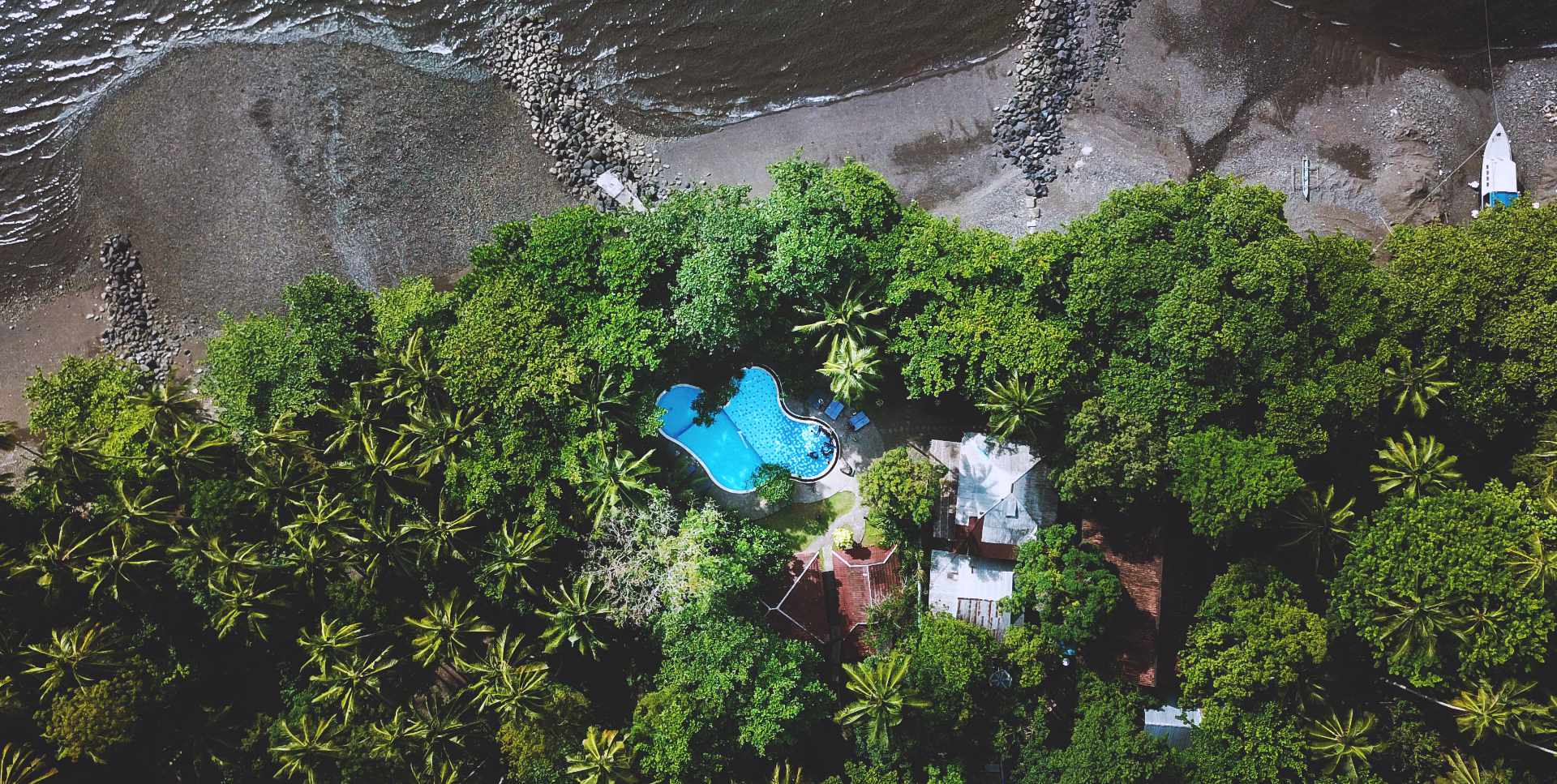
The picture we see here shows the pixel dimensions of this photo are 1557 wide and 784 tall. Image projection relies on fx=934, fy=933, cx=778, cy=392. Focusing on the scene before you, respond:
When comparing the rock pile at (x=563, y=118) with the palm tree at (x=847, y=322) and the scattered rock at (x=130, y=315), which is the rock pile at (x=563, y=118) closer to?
the palm tree at (x=847, y=322)

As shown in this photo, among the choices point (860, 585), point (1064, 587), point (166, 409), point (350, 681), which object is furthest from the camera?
point (860, 585)

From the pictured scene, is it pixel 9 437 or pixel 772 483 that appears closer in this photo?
pixel 9 437

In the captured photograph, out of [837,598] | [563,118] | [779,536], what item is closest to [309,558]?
[779,536]

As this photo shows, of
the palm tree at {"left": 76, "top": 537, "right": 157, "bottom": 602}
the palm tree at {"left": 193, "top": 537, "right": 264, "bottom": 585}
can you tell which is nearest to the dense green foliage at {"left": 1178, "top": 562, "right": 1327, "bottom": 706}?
the palm tree at {"left": 193, "top": 537, "right": 264, "bottom": 585}

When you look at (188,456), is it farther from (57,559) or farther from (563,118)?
(563,118)

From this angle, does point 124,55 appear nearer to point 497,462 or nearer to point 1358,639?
point 497,462

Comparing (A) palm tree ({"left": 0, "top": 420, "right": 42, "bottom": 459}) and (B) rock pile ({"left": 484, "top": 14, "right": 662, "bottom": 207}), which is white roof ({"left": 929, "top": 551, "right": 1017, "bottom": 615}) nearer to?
(B) rock pile ({"left": 484, "top": 14, "right": 662, "bottom": 207})
